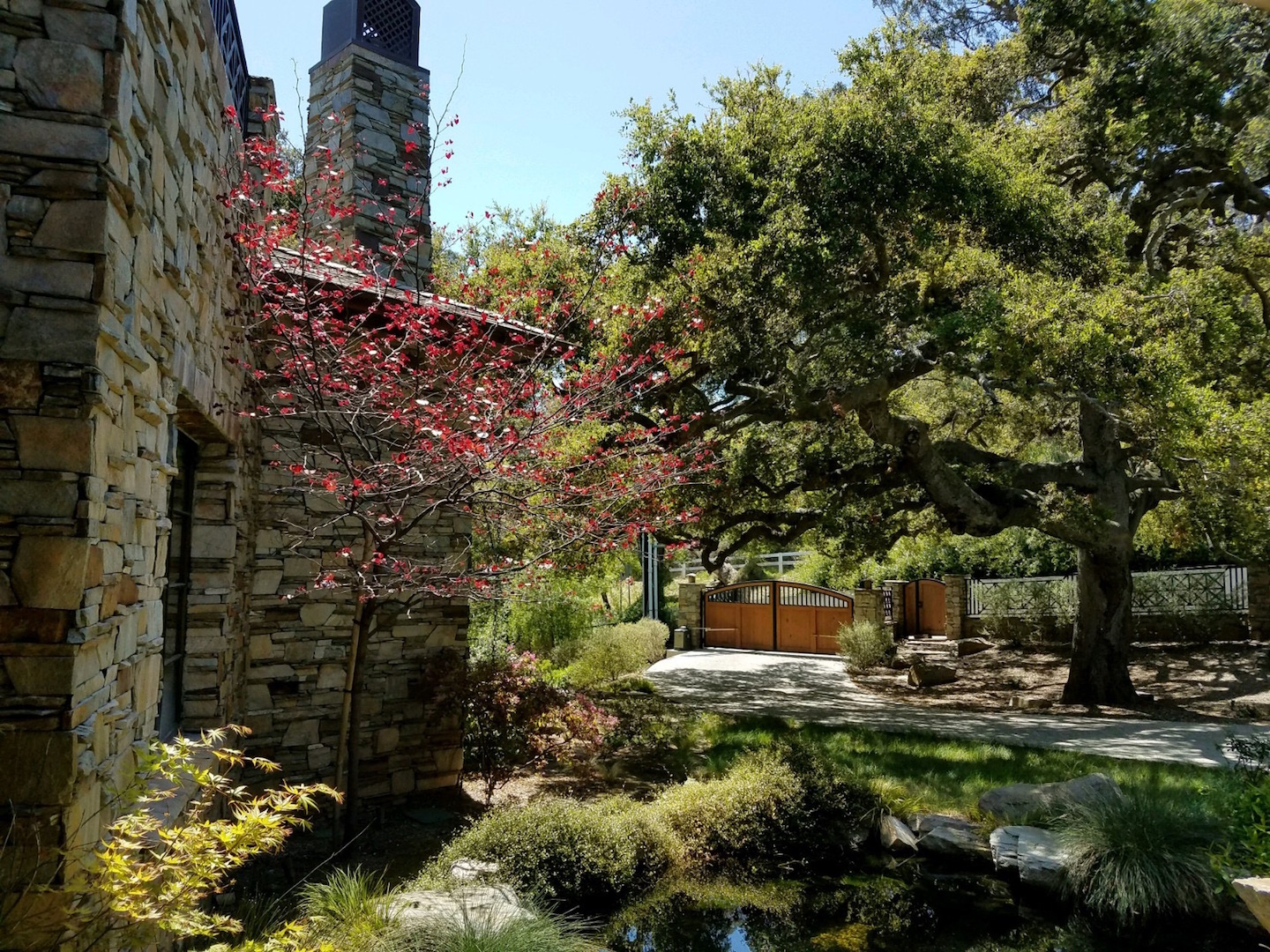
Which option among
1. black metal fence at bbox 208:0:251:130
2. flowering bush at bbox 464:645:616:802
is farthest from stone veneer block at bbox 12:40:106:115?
flowering bush at bbox 464:645:616:802

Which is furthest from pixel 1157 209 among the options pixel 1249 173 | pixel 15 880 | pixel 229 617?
pixel 15 880

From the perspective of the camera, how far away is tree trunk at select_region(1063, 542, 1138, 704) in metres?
12.2

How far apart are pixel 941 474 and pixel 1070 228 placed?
354cm

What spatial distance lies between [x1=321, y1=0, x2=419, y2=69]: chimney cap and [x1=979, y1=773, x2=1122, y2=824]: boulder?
29.3ft

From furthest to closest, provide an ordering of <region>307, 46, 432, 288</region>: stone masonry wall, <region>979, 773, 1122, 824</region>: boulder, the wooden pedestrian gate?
the wooden pedestrian gate, <region>307, 46, 432, 288</region>: stone masonry wall, <region>979, 773, 1122, 824</region>: boulder

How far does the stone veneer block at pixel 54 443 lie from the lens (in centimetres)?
246

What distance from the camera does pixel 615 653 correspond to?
1373 centimetres

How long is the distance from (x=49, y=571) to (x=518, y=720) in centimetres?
514

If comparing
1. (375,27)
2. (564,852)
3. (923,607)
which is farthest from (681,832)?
(923,607)

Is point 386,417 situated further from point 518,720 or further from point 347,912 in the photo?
point 347,912

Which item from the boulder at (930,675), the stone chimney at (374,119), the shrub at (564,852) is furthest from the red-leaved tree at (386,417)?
the boulder at (930,675)

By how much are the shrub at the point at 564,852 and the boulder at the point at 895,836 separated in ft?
6.57

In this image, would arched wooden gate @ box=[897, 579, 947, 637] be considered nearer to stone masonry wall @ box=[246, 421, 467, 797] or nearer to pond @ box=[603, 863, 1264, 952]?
pond @ box=[603, 863, 1264, 952]

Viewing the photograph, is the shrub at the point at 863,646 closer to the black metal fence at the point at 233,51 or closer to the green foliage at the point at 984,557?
the green foliage at the point at 984,557
